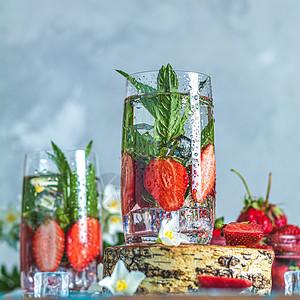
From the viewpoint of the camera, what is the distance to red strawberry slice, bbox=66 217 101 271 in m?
1.04

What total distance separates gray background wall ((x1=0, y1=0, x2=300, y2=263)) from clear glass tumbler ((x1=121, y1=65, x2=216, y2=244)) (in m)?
2.12

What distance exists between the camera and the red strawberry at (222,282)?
63cm

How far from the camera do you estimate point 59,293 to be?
2.59ft

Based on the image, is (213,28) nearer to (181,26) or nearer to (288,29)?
(181,26)

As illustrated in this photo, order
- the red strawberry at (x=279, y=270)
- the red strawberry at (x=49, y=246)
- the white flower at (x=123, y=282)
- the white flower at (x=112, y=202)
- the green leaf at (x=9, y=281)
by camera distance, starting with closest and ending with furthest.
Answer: the white flower at (x=123, y=282), the red strawberry at (x=279, y=270), the red strawberry at (x=49, y=246), the white flower at (x=112, y=202), the green leaf at (x=9, y=281)

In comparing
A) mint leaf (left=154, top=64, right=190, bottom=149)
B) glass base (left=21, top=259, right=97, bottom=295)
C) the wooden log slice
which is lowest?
glass base (left=21, top=259, right=97, bottom=295)

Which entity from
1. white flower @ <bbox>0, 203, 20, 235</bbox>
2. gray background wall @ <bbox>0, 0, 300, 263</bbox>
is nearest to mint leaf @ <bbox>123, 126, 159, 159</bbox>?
white flower @ <bbox>0, 203, 20, 235</bbox>

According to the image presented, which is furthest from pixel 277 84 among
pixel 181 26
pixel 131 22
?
pixel 131 22

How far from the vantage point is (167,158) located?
0.69 m

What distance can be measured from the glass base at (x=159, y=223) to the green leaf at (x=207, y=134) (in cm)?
10

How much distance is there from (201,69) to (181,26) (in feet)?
0.93

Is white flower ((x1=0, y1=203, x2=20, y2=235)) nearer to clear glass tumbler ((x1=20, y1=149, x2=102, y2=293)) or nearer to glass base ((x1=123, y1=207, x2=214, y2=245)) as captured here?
clear glass tumbler ((x1=20, y1=149, x2=102, y2=293))

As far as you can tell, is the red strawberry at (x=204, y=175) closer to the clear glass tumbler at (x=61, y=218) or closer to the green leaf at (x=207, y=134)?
the green leaf at (x=207, y=134)

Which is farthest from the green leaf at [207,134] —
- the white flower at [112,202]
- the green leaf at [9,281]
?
the green leaf at [9,281]
